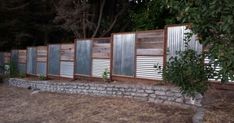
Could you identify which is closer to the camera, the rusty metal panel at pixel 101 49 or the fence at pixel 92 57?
the rusty metal panel at pixel 101 49

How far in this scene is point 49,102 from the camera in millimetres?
14680

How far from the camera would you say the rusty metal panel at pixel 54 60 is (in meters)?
19.8

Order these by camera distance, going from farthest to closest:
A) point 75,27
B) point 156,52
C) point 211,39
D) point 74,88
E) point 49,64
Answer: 1. point 75,27
2. point 49,64
3. point 74,88
4. point 156,52
5. point 211,39

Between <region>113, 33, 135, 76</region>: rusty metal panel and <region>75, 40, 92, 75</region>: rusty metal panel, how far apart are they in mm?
2049

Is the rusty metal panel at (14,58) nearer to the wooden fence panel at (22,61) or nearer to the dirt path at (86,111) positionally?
the wooden fence panel at (22,61)

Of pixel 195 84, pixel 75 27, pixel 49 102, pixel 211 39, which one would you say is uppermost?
pixel 75 27

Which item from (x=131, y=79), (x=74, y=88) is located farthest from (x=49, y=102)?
(x=131, y=79)

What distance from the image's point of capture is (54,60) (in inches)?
790

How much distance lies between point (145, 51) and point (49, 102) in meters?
3.92

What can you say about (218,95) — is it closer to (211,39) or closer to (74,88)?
(211,39)

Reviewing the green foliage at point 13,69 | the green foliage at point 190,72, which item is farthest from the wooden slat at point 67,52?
the green foliage at point 190,72

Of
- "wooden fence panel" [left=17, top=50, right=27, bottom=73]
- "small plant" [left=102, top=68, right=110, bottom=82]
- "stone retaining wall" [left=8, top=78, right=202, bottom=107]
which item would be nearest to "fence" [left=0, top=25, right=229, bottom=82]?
"small plant" [left=102, top=68, right=110, bottom=82]

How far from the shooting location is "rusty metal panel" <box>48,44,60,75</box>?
19.8 metres

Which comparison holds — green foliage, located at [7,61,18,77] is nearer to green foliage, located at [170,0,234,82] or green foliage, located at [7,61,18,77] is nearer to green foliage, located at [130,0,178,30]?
green foliage, located at [130,0,178,30]
